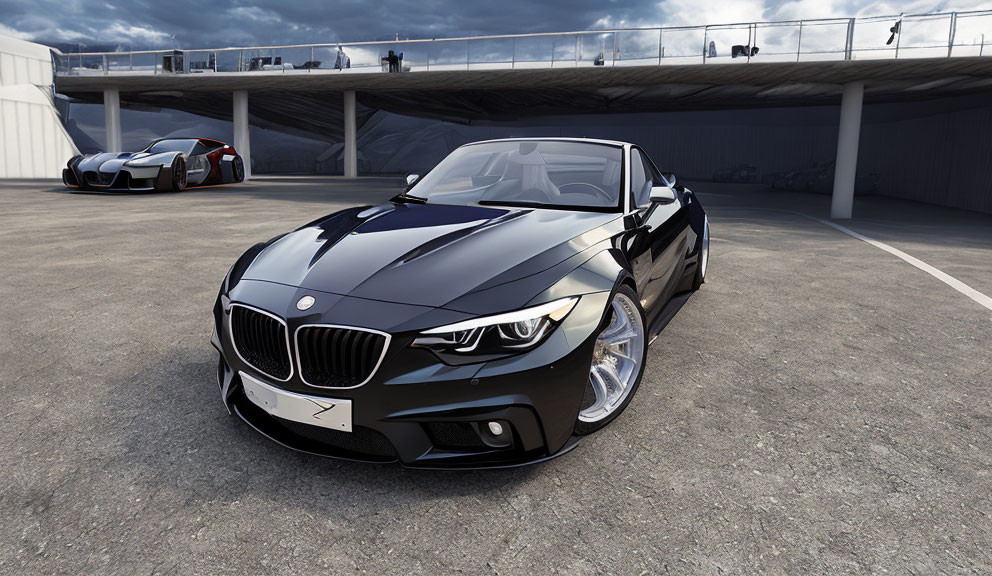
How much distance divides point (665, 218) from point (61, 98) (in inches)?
1299

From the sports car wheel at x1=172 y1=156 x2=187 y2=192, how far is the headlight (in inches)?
610

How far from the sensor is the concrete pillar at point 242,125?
1062 inches

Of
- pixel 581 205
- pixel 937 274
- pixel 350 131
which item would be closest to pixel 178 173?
pixel 350 131

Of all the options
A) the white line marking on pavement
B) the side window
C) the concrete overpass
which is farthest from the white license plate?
the concrete overpass

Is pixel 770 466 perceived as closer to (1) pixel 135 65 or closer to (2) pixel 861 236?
(2) pixel 861 236

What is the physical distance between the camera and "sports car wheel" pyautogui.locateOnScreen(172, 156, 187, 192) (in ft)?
51.1

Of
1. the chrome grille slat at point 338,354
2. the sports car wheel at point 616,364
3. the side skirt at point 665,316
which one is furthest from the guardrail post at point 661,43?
the chrome grille slat at point 338,354

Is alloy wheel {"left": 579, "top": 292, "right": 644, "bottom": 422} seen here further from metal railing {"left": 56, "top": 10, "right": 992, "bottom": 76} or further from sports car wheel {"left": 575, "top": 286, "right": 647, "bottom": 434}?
metal railing {"left": 56, "top": 10, "right": 992, "bottom": 76}

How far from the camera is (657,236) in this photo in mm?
3822

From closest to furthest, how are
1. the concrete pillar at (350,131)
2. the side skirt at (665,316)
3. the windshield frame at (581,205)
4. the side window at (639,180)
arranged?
the windshield frame at (581,205)
the side skirt at (665,316)
the side window at (639,180)
the concrete pillar at (350,131)

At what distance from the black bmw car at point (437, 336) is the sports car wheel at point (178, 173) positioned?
46.6 feet

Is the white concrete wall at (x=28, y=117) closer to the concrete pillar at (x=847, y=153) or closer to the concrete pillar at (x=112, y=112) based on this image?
the concrete pillar at (x=112, y=112)

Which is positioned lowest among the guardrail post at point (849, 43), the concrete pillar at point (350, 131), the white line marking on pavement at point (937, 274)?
the white line marking on pavement at point (937, 274)

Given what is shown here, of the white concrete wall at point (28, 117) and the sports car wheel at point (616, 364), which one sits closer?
the sports car wheel at point (616, 364)
